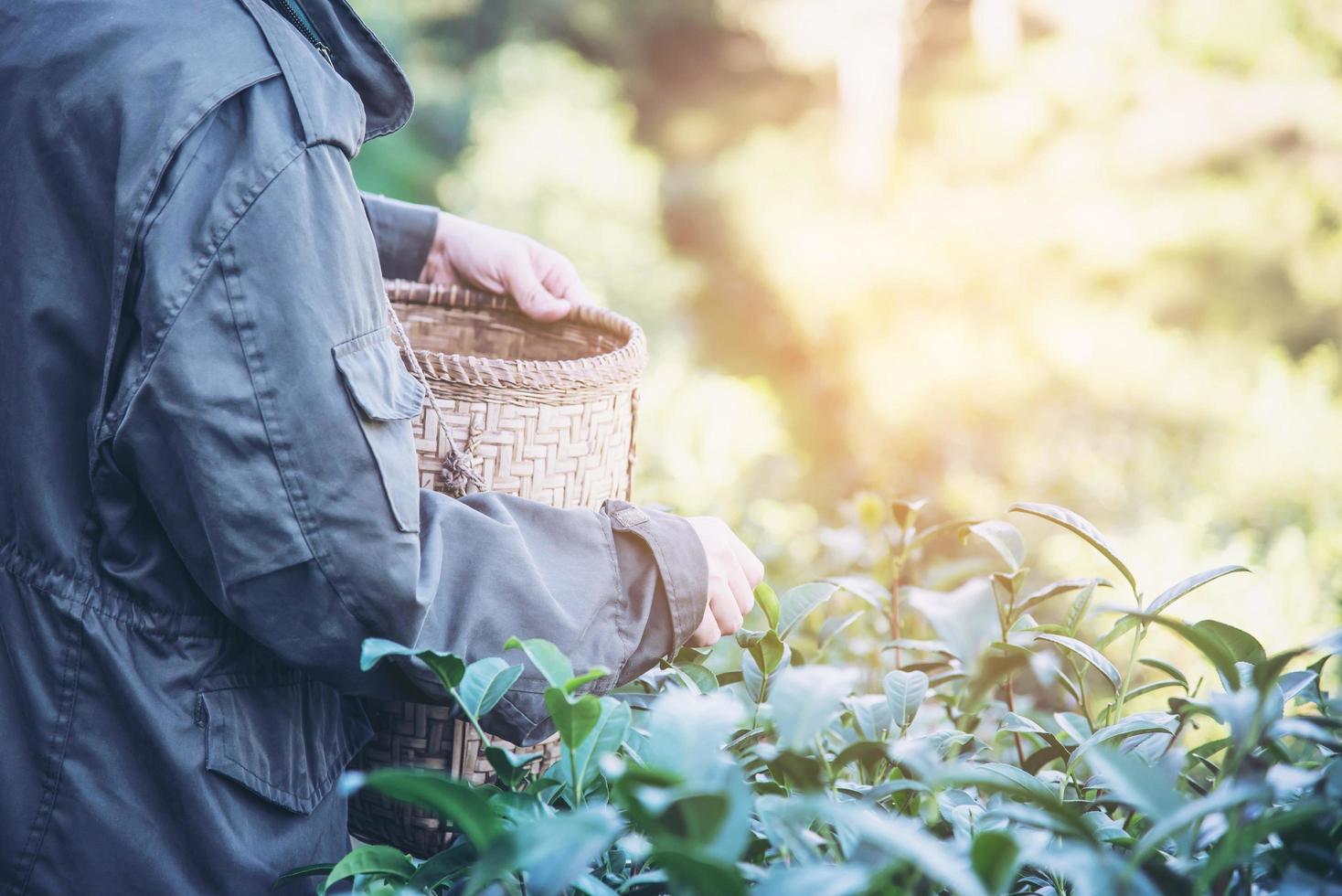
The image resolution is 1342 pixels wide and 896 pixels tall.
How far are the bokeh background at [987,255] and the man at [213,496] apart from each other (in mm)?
1473

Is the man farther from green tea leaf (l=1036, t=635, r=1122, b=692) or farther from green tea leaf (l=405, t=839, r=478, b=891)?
green tea leaf (l=1036, t=635, r=1122, b=692)

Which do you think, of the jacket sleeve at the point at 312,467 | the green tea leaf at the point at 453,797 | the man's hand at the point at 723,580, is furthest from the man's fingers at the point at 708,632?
the green tea leaf at the point at 453,797

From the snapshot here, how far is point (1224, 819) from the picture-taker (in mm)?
548

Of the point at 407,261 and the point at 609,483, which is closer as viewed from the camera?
the point at 609,483

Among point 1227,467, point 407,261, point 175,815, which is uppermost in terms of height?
point 407,261

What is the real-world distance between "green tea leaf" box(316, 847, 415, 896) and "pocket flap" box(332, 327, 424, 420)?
26 centimetres

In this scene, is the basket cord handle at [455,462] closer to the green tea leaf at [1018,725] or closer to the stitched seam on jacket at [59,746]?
the stitched seam on jacket at [59,746]

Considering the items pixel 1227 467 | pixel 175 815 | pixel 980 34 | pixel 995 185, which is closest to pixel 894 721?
pixel 175 815

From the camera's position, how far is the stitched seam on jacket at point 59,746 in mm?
746

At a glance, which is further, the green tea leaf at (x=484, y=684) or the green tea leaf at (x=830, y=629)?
the green tea leaf at (x=830, y=629)

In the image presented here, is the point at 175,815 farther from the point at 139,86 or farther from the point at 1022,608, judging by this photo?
the point at 1022,608

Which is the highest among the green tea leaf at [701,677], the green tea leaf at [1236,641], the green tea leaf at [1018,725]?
the green tea leaf at [1236,641]

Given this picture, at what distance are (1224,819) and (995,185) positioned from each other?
5.39m

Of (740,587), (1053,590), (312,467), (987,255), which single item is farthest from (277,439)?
(987,255)
